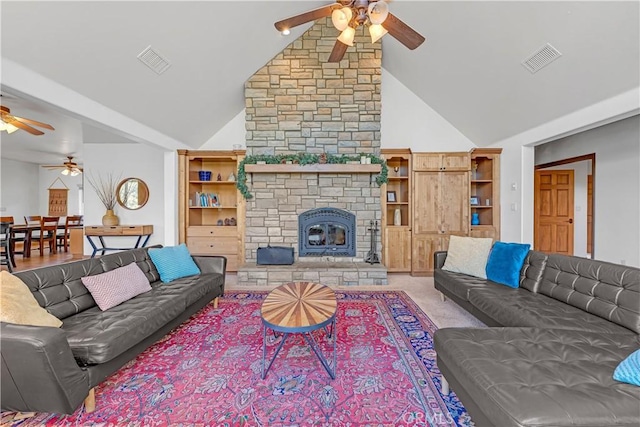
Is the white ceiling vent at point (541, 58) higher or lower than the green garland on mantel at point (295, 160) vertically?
higher

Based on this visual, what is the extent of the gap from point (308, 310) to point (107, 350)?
129 centimetres

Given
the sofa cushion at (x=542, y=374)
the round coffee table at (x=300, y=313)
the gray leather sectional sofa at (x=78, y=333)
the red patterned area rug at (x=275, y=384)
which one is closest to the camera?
the sofa cushion at (x=542, y=374)

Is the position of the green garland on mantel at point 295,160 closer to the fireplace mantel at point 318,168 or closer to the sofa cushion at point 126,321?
the fireplace mantel at point 318,168

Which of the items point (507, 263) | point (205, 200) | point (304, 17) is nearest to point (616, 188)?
point (507, 263)

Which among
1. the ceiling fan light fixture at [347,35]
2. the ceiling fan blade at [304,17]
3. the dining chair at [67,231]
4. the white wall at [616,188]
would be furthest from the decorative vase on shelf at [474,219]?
the dining chair at [67,231]

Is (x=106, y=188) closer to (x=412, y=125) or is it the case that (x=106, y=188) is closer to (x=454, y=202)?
(x=412, y=125)

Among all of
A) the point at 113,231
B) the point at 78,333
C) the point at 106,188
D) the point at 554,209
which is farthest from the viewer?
the point at 554,209

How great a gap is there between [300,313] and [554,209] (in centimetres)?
645

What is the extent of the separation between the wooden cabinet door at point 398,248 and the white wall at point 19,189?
423 inches

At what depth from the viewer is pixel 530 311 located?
2.12m

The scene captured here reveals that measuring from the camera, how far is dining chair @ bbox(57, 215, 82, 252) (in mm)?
6917

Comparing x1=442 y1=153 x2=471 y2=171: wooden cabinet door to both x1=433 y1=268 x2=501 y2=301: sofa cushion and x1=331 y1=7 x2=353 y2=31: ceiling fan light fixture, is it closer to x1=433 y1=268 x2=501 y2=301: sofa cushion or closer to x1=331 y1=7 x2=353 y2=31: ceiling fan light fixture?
x1=433 y1=268 x2=501 y2=301: sofa cushion

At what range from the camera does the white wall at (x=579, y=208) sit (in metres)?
5.67

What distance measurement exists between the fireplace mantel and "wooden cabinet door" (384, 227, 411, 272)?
1.14 metres
